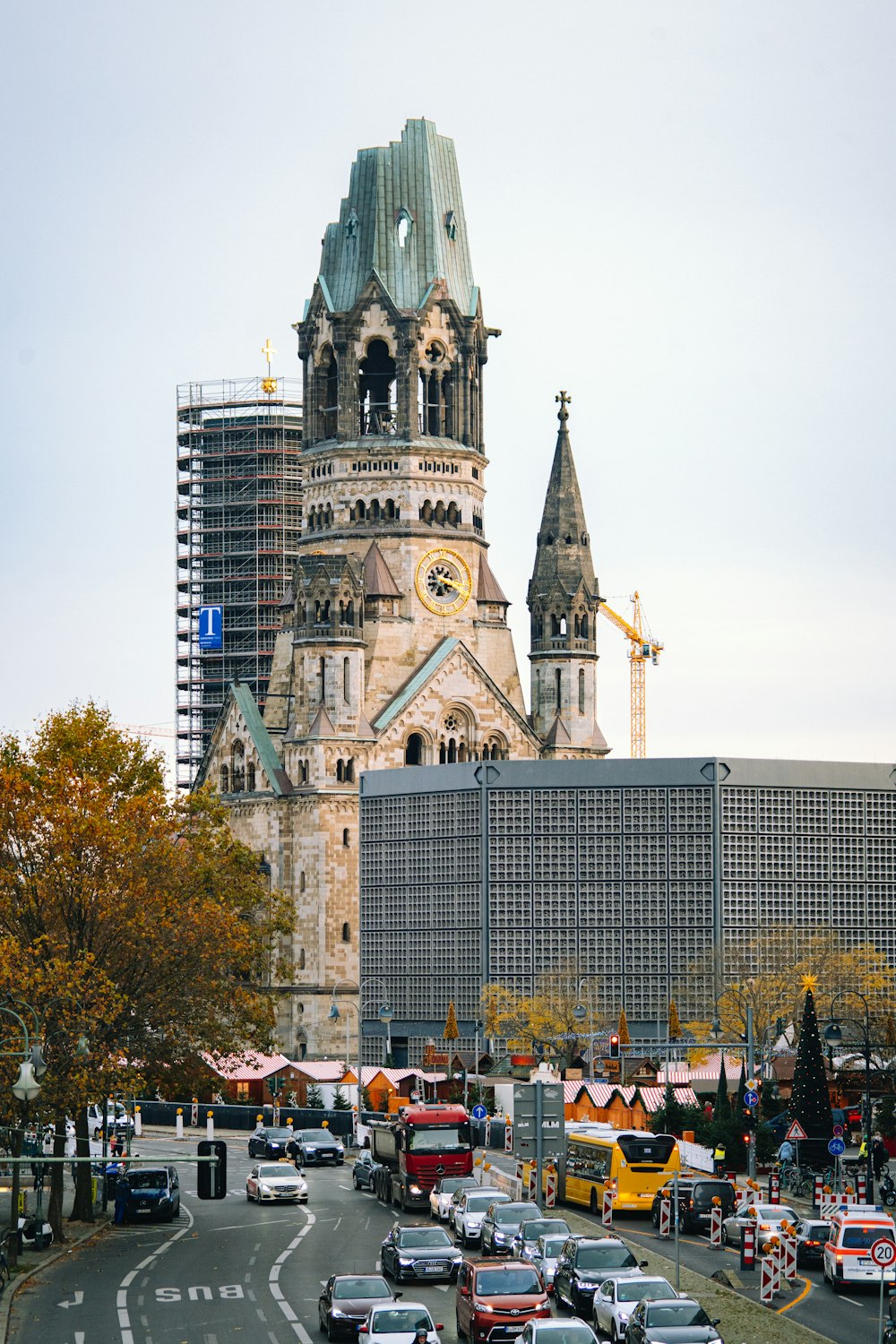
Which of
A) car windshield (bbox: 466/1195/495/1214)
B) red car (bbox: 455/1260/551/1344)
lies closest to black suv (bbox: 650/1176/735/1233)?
car windshield (bbox: 466/1195/495/1214)

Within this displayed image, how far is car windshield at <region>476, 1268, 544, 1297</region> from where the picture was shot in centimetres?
4238

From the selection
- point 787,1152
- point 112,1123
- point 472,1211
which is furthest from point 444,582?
point 472,1211

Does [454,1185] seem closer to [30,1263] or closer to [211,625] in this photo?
[30,1263]

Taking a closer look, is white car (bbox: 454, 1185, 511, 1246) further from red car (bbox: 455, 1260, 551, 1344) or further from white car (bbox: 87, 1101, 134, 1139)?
white car (bbox: 87, 1101, 134, 1139)

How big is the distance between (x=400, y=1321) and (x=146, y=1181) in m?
27.0

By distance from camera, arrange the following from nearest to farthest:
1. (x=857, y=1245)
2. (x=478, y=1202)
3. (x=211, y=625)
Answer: (x=857, y=1245) → (x=478, y=1202) → (x=211, y=625)

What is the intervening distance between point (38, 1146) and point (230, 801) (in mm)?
61342

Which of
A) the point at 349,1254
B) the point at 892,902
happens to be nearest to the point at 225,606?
the point at 892,902

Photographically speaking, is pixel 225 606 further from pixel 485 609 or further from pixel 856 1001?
pixel 856 1001

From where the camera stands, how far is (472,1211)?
56.6m

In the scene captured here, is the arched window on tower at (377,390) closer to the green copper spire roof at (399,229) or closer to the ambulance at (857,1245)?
the green copper spire roof at (399,229)

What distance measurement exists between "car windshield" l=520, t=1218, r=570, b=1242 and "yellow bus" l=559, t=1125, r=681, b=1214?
9925mm

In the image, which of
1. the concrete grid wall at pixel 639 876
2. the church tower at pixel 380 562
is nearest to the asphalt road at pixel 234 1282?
the concrete grid wall at pixel 639 876

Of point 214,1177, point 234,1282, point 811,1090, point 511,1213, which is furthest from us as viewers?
point 811,1090
